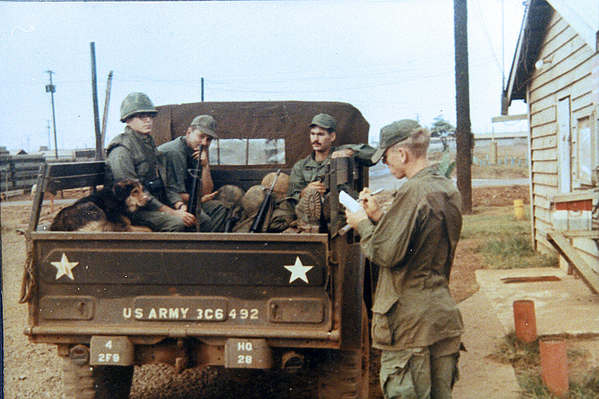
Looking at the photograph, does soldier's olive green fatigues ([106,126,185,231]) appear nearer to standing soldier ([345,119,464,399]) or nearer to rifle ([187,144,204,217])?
rifle ([187,144,204,217])

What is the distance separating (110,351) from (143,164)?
5.38 feet

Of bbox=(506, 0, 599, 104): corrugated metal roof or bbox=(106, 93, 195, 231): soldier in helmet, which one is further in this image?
bbox=(506, 0, 599, 104): corrugated metal roof

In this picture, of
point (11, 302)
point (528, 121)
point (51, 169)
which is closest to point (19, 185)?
point (11, 302)

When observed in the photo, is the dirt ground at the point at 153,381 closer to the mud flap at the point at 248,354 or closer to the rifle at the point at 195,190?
the rifle at the point at 195,190

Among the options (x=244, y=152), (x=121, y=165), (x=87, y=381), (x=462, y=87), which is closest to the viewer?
(x=87, y=381)

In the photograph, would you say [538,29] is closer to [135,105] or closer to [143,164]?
[135,105]

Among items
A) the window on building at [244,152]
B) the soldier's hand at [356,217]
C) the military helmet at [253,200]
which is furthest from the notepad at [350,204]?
the window on building at [244,152]

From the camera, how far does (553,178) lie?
10.4m

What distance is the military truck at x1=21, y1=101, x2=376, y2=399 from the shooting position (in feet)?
11.5

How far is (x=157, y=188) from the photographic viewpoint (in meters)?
4.92

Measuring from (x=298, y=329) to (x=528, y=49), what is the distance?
915 cm

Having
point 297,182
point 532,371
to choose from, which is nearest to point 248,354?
point 297,182

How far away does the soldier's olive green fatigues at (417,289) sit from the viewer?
9.72 feet

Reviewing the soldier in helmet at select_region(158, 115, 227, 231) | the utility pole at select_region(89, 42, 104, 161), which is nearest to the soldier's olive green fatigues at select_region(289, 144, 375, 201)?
the soldier in helmet at select_region(158, 115, 227, 231)
